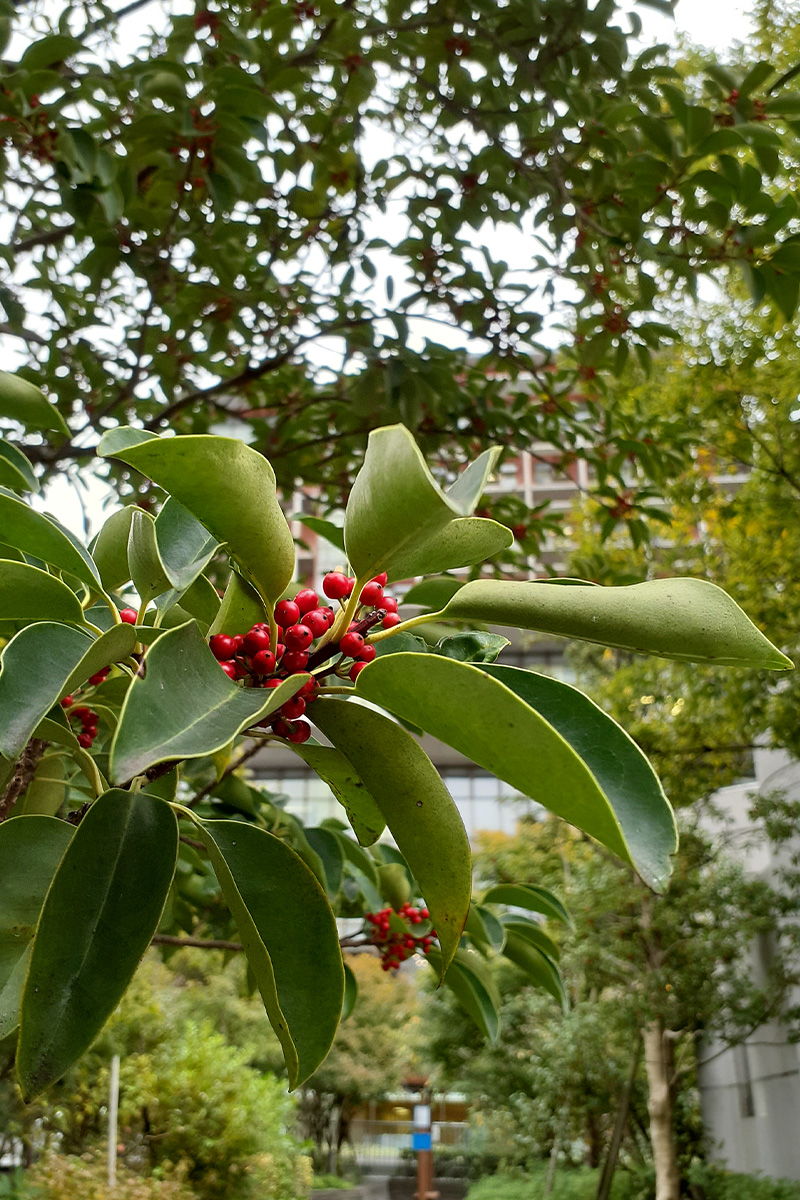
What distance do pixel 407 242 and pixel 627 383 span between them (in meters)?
3.39

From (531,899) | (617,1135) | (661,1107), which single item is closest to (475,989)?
(531,899)

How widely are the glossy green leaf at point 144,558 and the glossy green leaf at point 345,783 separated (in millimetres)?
144

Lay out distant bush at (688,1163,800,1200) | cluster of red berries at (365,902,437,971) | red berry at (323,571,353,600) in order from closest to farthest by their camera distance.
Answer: red berry at (323,571,353,600) → cluster of red berries at (365,902,437,971) → distant bush at (688,1163,800,1200)

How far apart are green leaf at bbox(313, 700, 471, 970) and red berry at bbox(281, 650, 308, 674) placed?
0.13 feet

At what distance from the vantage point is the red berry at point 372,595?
577mm

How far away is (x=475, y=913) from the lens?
1251mm

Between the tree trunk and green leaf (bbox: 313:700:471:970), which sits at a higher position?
green leaf (bbox: 313:700:471:970)

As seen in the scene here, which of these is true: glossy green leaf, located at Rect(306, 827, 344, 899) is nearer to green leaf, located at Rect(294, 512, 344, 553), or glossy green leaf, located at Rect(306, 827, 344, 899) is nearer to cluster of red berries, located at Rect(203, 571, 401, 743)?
green leaf, located at Rect(294, 512, 344, 553)

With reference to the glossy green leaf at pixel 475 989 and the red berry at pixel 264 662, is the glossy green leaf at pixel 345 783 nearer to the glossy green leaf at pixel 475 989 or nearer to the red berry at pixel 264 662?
the red berry at pixel 264 662

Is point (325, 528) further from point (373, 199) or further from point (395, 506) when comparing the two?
point (373, 199)

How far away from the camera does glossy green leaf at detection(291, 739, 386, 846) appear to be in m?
0.61

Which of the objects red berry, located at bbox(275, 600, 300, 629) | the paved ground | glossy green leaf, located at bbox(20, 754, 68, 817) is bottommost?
the paved ground

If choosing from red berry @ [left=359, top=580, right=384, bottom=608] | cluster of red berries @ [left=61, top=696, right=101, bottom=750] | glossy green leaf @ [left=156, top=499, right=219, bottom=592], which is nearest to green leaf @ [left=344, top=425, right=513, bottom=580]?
red berry @ [left=359, top=580, right=384, bottom=608]

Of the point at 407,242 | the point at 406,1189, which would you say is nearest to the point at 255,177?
the point at 407,242
